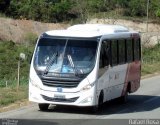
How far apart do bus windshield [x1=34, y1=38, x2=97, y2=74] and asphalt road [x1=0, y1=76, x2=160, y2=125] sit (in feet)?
4.37

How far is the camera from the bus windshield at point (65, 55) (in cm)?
1752

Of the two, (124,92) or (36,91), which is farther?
(124,92)

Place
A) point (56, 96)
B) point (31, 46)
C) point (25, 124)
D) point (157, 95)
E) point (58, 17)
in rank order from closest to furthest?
point (25, 124) → point (56, 96) → point (157, 95) → point (31, 46) → point (58, 17)

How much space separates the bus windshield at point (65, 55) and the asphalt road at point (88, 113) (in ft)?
4.37

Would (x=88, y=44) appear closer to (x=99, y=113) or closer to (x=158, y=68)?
(x=99, y=113)

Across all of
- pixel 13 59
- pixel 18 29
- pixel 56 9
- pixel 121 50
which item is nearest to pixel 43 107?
pixel 121 50

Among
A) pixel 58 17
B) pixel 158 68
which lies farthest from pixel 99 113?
pixel 58 17

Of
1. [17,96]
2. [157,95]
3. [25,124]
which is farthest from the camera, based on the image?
[157,95]

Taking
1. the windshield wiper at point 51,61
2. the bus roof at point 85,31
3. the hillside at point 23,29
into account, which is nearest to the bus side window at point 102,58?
the bus roof at point 85,31

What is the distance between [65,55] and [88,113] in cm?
191

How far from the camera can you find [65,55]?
17.8 meters

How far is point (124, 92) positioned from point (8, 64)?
25.9 meters

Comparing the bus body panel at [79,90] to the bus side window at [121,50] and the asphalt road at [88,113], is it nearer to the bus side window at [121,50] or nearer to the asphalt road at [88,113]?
the asphalt road at [88,113]

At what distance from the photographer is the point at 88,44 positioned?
17.9 meters
